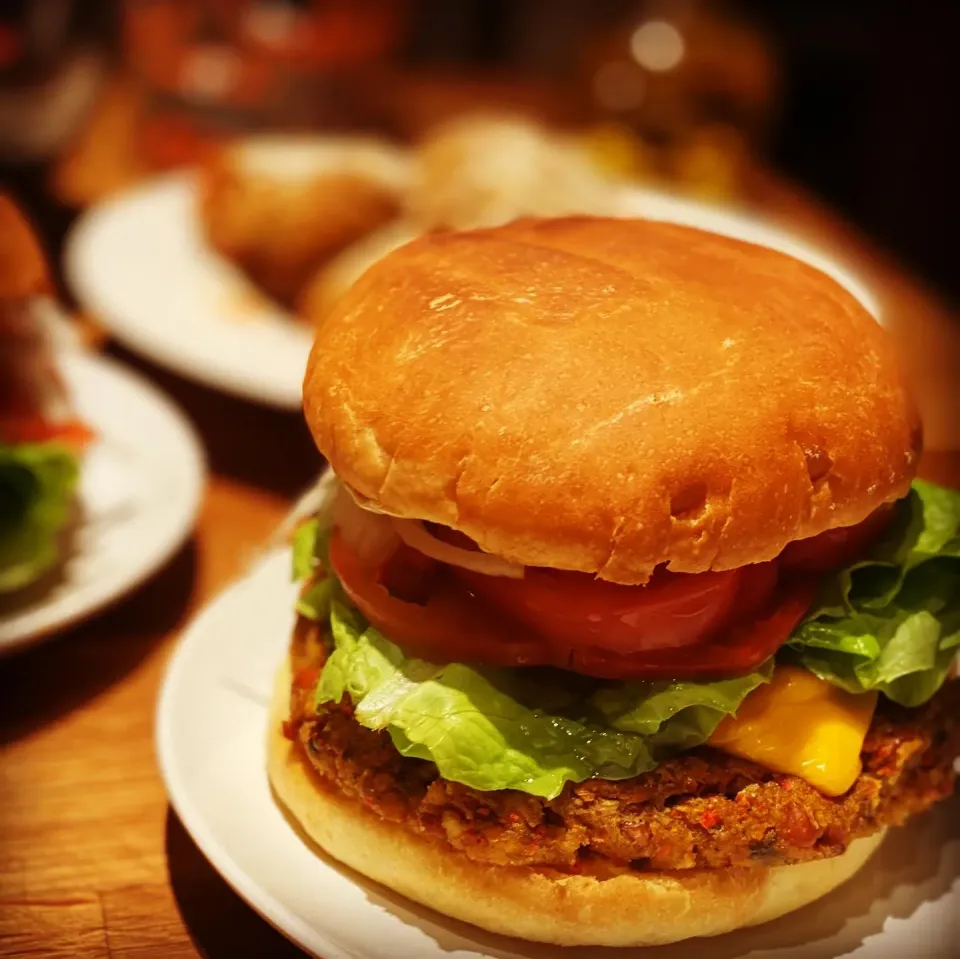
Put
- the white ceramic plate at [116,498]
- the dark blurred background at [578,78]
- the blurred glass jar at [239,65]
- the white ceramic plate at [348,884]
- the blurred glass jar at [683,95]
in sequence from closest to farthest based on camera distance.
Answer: the white ceramic plate at [348,884]
the white ceramic plate at [116,498]
the dark blurred background at [578,78]
the blurred glass jar at [239,65]
the blurred glass jar at [683,95]

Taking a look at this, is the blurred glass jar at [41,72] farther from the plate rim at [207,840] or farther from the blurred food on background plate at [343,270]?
the plate rim at [207,840]

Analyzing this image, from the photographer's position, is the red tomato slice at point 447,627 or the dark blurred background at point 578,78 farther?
the dark blurred background at point 578,78

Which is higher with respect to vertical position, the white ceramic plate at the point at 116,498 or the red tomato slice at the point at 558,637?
the red tomato slice at the point at 558,637

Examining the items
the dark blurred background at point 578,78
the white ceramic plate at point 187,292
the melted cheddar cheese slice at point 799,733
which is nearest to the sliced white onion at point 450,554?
the melted cheddar cheese slice at point 799,733

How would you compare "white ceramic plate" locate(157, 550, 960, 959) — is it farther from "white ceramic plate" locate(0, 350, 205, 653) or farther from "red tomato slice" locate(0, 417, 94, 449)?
"red tomato slice" locate(0, 417, 94, 449)

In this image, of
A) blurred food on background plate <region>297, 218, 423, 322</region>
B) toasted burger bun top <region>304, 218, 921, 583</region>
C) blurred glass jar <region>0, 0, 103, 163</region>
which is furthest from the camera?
blurred glass jar <region>0, 0, 103, 163</region>

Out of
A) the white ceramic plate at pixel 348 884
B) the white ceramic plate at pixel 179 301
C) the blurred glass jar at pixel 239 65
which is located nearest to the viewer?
the white ceramic plate at pixel 348 884

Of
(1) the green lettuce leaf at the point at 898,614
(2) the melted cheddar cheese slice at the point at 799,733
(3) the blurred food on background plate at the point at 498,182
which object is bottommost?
(3) the blurred food on background plate at the point at 498,182

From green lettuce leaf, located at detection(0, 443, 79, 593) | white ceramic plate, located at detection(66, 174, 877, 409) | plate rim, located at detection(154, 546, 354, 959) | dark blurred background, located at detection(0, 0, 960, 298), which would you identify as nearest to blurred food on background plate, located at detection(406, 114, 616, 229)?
white ceramic plate, located at detection(66, 174, 877, 409)

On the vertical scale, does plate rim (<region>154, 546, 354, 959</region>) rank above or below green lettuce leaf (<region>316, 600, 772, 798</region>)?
below
